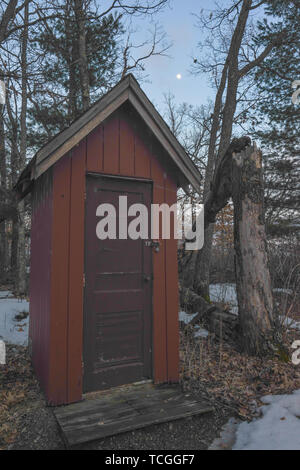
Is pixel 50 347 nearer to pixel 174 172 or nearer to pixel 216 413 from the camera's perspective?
pixel 216 413

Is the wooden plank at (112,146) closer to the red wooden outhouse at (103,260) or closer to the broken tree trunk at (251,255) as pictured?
the red wooden outhouse at (103,260)

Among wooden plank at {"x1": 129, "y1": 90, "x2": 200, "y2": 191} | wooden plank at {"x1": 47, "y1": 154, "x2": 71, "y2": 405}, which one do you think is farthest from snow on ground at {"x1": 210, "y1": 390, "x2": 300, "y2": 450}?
wooden plank at {"x1": 129, "y1": 90, "x2": 200, "y2": 191}

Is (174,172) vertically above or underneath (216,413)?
above

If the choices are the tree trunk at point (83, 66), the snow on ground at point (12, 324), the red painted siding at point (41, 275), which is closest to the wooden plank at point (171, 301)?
the red painted siding at point (41, 275)

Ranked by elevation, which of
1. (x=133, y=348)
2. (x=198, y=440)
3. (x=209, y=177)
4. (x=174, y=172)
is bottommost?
(x=198, y=440)

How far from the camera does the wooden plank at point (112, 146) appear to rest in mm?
4469

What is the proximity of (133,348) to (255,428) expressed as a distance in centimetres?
176

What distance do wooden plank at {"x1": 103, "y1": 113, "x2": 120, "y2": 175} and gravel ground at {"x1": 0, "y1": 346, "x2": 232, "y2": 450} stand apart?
10.3 feet

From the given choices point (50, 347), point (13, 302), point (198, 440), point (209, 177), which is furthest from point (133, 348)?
point (209, 177)

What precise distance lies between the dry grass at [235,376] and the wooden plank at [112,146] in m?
3.23

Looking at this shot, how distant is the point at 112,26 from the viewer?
10859 mm

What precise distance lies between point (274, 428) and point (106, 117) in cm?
418

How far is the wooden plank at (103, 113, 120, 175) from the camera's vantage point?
4469mm

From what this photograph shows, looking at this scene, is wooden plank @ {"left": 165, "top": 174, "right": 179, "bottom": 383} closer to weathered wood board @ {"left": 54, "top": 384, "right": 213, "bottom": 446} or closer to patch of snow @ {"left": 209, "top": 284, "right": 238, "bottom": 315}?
weathered wood board @ {"left": 54, "top": 384, "right": 213, "bottom": 446}
